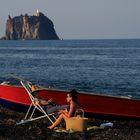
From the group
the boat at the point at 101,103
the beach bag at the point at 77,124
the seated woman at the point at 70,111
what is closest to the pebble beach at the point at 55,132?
the beach bag at the point at 77,124

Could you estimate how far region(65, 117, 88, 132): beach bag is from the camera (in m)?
14.6

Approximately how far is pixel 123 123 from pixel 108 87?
18.2 m

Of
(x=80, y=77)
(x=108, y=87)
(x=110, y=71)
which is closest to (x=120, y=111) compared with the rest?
(x=108, y=87)

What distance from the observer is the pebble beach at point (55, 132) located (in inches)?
541

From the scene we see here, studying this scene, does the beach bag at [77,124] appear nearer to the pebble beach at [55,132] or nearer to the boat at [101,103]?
the pebble beach at [55,132]

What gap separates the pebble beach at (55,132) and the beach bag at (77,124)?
0.64ft

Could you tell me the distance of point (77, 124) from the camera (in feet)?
48.0

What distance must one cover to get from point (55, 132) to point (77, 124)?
24.1 inches

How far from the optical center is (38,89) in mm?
16734

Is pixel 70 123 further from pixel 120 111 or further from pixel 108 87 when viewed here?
pixel 108 87

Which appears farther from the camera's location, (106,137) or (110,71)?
(110,71)

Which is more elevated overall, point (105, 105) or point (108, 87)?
point (105, 105)

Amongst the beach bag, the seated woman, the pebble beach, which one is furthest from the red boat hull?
the beach bag

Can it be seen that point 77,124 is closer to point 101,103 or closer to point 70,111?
point 70,111
